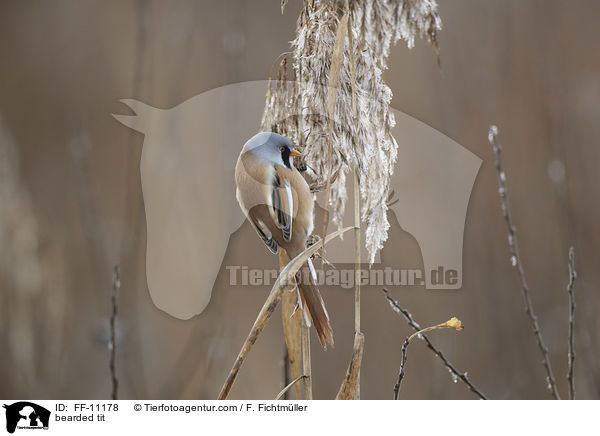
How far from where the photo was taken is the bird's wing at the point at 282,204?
28.1 inches

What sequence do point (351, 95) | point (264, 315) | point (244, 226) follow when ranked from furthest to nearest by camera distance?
point (244, 226), point (351, 95), point (264, 315)

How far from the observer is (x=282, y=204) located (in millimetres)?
721

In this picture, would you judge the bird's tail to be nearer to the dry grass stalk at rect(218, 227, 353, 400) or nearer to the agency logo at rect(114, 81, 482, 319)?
the dry grass stalk at rect(218, 227, 353, 400)

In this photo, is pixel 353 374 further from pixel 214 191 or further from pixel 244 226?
pixel 214 191

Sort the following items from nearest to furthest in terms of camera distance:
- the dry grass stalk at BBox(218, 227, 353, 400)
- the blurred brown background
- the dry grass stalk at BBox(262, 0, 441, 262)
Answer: the dry grass stalk at BBox(218, 227, 353, 400) → the dry grass stalk at BBox(262, 0, 441, 262) → the blurred brown background

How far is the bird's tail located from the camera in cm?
64

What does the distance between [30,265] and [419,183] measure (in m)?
1.11
